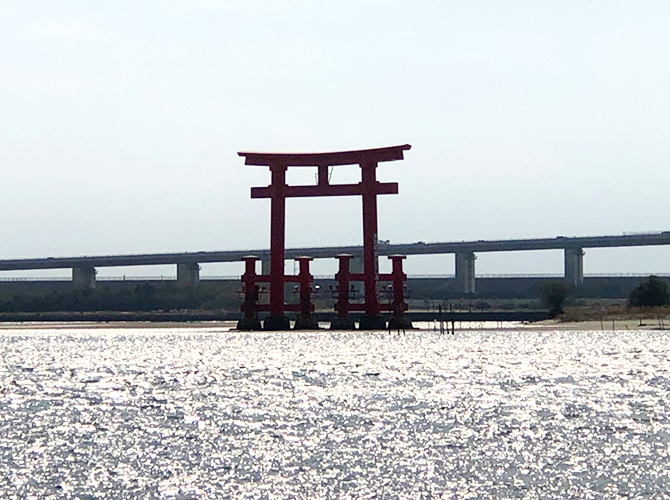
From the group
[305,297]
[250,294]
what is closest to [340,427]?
[250,294]

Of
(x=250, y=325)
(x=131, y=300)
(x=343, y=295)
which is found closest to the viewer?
(x=343, y=295)

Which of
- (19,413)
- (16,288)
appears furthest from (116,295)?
(19,413)

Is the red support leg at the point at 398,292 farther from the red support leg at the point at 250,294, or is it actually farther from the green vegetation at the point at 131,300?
the green vegetation at the point at 131,300

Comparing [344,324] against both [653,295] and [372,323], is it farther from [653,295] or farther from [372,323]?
[653,295]

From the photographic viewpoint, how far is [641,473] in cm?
2834

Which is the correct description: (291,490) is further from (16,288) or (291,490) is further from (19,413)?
(16,288)

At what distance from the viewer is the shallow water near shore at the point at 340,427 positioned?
27719 mm

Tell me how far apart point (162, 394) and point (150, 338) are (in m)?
63.1

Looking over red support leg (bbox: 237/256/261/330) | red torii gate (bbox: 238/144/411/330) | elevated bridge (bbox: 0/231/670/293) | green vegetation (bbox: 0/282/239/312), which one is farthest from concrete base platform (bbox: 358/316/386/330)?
green vegetation (bbox: 0/282/239/312)

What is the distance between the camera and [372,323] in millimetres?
91875

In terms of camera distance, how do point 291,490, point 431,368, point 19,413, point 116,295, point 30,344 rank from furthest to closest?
point 116,295
point 30,344
point 431,368
point 19,413
point 291,490

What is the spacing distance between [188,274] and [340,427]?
145 meters

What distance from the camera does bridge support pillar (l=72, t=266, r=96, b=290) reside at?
18000 cm

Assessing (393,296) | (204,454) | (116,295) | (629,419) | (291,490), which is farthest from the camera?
(116,295)
